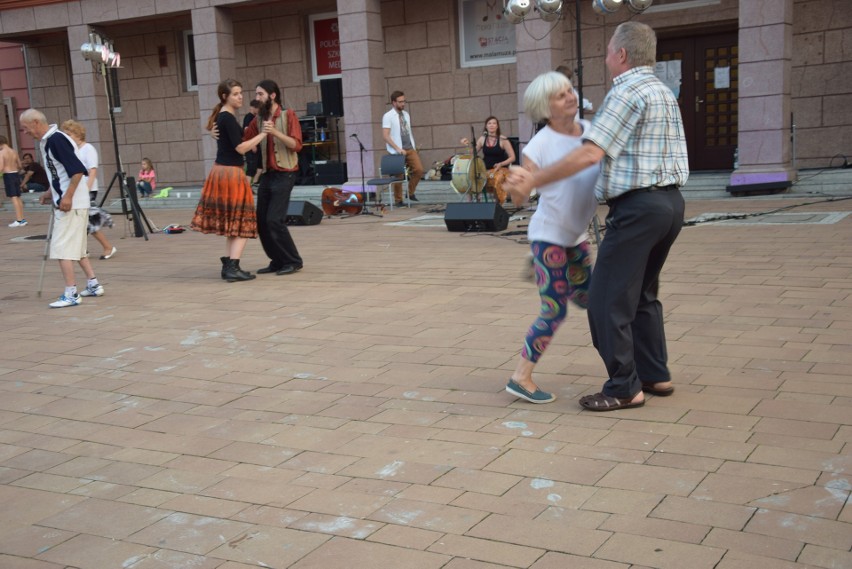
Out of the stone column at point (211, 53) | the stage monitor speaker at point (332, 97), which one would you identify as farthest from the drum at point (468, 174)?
the stone column at point (211, 53)

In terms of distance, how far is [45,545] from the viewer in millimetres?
3270

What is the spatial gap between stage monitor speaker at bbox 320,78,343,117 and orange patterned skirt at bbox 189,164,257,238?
10010mm

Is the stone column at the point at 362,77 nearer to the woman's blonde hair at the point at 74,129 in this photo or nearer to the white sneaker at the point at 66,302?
the woman's blonde hair at the point at 74,129

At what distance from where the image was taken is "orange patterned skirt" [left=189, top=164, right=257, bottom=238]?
847cm

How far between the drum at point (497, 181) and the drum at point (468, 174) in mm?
125

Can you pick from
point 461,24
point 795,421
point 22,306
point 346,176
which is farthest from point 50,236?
point 461,24

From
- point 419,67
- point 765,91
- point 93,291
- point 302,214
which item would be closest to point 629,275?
point 93,291

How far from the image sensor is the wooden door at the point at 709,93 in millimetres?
16234

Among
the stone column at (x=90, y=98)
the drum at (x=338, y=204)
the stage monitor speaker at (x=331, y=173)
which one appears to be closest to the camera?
the drum at (x=338, y=204)

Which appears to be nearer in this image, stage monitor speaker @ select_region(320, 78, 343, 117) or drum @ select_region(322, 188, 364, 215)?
drum @ select_region(322, 188, 364, 215)

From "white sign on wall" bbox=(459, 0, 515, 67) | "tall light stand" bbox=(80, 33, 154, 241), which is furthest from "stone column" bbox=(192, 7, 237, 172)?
"white sign on wall" bbox=(459, 0, 515, 67)

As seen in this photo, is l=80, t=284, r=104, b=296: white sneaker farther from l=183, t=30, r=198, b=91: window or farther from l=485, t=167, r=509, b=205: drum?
l=183, t=30, r=198, b=91: window

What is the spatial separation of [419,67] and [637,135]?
15127mm

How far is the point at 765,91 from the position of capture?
13.7 meters
